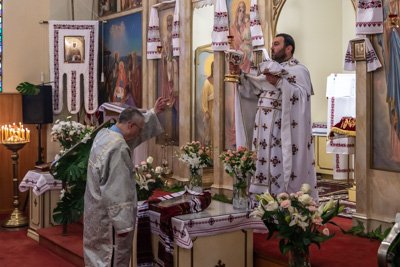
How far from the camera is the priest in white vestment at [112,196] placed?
436 cm

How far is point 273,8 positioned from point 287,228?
434cm

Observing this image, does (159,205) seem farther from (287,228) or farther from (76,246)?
(76,246)

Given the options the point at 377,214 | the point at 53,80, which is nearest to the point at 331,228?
the point at 377,214

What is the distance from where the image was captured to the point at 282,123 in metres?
6.06

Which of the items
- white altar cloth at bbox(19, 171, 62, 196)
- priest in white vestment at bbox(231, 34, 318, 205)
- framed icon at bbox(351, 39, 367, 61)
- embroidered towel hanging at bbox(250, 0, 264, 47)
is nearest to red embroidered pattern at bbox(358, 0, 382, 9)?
framed icon at bbox(351, 39, 367, 61)

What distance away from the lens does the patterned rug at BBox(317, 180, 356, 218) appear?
7.93 metres

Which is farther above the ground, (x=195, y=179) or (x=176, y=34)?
(x=176, y=34)

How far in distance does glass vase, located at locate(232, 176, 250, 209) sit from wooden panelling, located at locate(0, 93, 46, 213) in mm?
5701

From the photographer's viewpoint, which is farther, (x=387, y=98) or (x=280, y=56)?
(x=280, y=56)

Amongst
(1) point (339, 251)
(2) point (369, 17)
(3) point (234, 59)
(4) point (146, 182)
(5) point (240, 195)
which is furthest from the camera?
(2) point (369, 17)

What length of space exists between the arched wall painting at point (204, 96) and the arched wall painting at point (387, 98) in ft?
12.2

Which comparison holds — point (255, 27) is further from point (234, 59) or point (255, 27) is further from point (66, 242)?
point (66, 242)

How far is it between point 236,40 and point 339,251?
13.3 ft

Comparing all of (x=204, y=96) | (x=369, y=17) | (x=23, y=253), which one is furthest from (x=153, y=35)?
(x=369, y=17)
